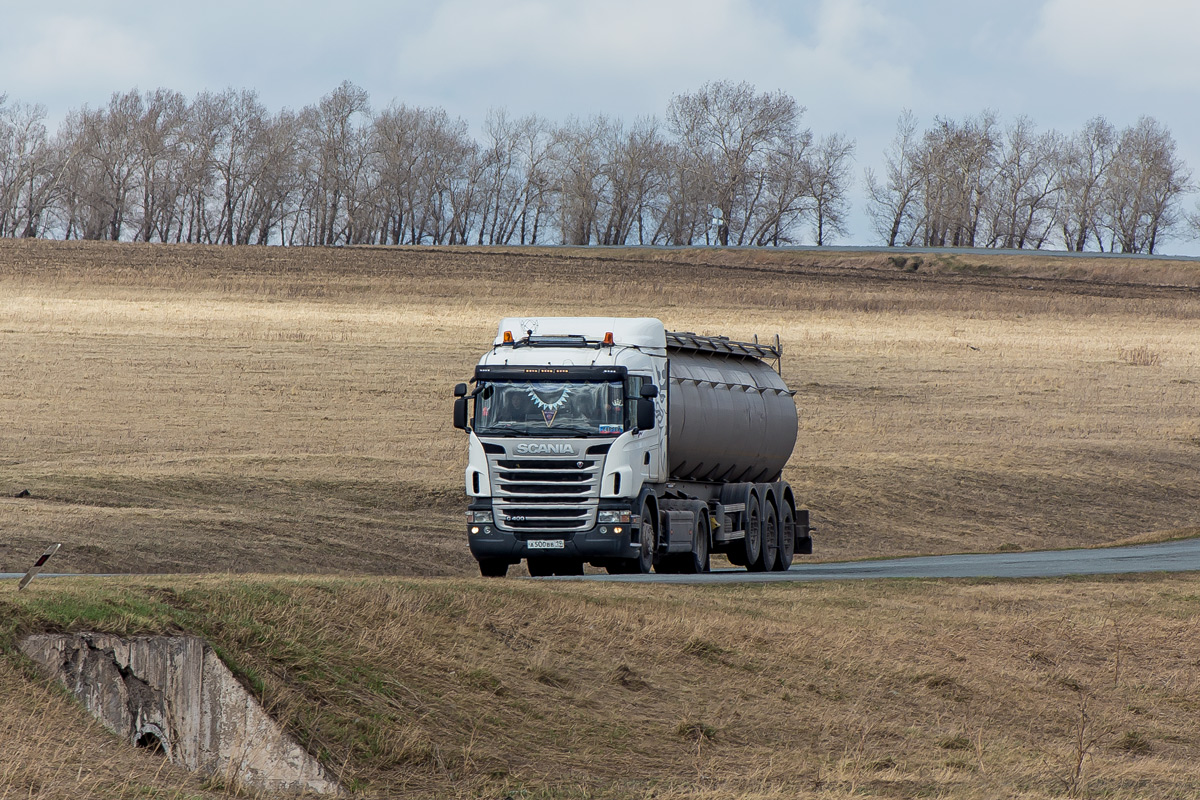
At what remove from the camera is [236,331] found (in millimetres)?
52625

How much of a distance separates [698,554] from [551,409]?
3856 millimetres

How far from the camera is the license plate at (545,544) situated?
67.1 ft

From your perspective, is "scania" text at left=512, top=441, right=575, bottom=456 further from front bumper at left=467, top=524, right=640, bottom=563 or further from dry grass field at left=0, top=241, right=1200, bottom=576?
dry grass field at left=0, top=241, right=1200, bottom=576

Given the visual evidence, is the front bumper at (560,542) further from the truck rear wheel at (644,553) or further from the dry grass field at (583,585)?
the dry grass field at (583,585)

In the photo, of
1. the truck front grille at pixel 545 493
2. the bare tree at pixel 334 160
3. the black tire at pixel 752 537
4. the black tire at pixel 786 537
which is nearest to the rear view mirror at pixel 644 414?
the truck front grille at pixel 545 493

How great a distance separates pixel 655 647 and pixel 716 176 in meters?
101

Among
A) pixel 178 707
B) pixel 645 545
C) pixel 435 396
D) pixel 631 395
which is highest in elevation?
pixel 435 396

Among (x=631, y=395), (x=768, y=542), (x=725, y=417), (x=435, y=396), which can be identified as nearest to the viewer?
(x=631, y=395)

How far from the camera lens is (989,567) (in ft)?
80.8

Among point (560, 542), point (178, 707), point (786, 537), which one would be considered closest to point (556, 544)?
point (560, 542)

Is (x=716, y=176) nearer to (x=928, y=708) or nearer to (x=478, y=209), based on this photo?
(x=478, y=209)

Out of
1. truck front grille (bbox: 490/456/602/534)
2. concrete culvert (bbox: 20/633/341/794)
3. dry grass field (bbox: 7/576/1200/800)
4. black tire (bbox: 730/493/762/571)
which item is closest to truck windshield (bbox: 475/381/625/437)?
truck front grille (bbox: 490/456/602/534)

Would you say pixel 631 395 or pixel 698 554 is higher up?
pixel 631 395

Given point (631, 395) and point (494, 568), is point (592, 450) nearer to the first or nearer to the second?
point (631, 395)
